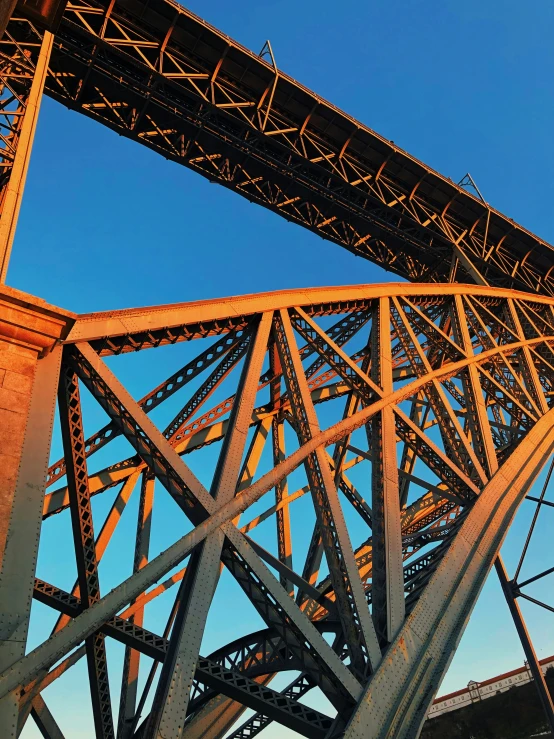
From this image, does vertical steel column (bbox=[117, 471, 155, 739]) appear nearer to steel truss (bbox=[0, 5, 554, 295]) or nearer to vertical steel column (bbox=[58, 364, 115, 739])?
vertical steel column (bbox=[58, 364, 115, 739])

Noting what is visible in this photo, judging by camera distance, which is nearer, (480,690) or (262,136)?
(262,136)

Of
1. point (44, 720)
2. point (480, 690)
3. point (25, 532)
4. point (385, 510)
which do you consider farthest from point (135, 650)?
point (480, 690)

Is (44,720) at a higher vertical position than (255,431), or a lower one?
lower

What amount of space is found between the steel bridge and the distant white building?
1380 inches

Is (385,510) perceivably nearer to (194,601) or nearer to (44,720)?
(194,601)

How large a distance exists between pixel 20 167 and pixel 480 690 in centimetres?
5138

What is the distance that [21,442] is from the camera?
22.0 ft

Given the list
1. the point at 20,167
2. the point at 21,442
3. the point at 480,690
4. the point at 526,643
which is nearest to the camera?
the point at 21,442

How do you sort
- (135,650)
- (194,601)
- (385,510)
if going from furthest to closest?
1. (135,650)
2. (385,510)
3. (194,601)

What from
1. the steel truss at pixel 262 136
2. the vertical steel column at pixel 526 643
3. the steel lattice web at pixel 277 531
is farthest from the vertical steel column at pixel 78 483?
the vertical steel column at pixel 526 643

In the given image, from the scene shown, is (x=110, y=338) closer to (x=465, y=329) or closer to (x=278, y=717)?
(x=278, y=717)

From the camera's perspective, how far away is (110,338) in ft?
27.2

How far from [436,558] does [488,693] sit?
4511 centimetres

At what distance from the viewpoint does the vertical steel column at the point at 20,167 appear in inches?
328
